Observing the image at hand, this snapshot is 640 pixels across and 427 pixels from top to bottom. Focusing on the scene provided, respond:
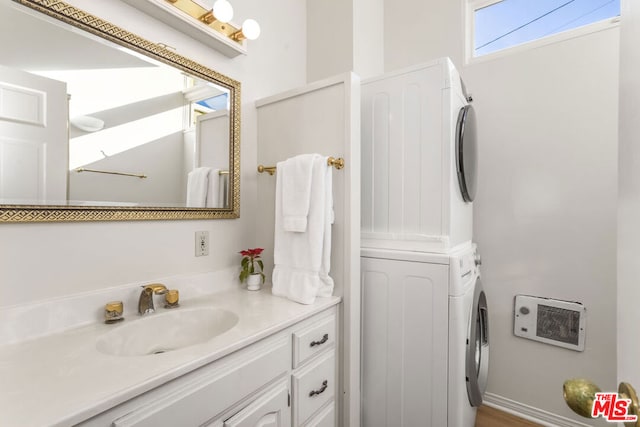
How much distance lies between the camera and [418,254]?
4.58 ft

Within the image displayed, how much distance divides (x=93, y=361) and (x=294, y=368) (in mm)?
658

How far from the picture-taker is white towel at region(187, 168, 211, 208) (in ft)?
4.80

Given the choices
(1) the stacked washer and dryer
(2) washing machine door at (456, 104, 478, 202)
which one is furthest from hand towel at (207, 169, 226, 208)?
(2) washing machine door at (456, 104, 478, 202)

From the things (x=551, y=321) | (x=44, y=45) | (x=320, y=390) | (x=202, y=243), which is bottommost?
(x=320, y=390)

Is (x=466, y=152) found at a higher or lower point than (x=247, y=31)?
lower

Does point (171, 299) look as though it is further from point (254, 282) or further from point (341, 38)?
point (341, 38)

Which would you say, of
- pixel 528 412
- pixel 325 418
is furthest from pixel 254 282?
pixel 528 412

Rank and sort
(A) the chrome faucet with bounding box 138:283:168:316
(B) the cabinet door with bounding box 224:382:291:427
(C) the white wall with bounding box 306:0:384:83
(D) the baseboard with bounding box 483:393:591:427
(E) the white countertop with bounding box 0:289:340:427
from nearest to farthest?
(E) the white countertop with bounding box 0:289:340:427
(B) the cabinet door with bounding box 224:382:291:427
(A) the chrome faucet with bounding box 138:283:168:316
(D) the baseboard with bounding box 483:393:591:427
(C) the white wall with bounding box 306:0:384:83

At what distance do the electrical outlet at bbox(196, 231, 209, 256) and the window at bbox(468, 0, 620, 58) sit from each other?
216 centimetres

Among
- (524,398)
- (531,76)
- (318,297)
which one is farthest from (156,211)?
(524,398)

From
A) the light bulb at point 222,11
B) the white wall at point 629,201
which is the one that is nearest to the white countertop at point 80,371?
the white wall at point 629,201

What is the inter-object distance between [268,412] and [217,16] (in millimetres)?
1681

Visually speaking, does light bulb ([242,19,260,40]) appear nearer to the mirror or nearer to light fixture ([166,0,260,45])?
light fixture ([166,0,260,45])

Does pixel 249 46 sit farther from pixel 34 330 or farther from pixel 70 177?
pixel 34 330
